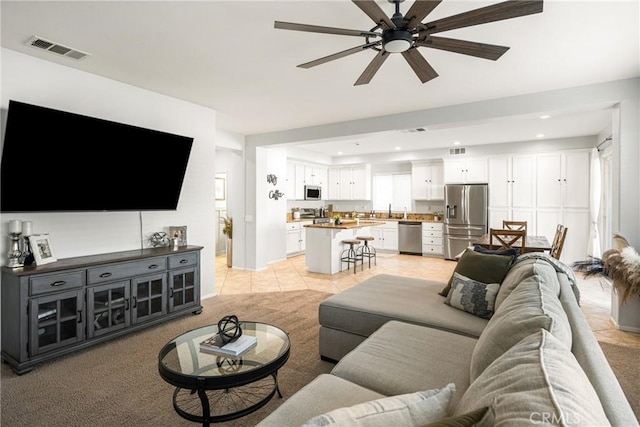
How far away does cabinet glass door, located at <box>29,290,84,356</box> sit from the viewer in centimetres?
267

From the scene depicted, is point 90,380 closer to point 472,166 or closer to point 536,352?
point 536,352

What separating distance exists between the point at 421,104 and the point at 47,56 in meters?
4.10

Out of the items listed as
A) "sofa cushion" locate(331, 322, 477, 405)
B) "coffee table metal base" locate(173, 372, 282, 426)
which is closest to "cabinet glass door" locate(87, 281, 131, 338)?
"coffee table metal base" locate(173, 372, 282, 426)

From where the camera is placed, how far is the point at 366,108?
4641 mm

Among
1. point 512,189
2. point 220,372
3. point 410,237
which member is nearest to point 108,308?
point 220,372

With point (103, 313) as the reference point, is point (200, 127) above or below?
above

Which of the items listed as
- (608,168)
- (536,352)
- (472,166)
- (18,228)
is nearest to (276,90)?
(18,228)

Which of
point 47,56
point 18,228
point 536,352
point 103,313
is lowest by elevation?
point 103,313

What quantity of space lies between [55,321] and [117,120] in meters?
2.13

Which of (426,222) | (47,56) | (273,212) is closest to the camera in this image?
(47,56)

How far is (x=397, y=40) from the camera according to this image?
2014 mm

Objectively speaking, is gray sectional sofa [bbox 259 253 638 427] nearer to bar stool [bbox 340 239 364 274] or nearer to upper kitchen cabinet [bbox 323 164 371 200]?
bar stool [bbox 340 239 364 274]

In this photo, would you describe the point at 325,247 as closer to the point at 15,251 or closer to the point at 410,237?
the point at 410,237

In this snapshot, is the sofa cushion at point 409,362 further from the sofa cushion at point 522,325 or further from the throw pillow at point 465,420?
the throw pillow at point 465,420
